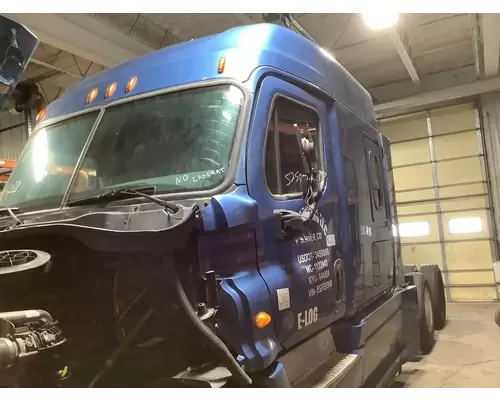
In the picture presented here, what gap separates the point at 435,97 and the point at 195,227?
579 cm

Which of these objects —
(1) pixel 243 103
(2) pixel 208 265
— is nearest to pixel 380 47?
(1) pixel 243 103

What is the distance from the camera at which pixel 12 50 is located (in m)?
2.10

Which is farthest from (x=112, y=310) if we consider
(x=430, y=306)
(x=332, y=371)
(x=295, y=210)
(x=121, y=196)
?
(x=430, y=306)

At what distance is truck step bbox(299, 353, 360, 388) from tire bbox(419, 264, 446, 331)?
8.79ft

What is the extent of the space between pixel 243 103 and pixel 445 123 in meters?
5.85

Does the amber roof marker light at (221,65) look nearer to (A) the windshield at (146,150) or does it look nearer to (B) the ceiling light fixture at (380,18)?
(A) the windshield at (146,150)

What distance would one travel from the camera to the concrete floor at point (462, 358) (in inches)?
121

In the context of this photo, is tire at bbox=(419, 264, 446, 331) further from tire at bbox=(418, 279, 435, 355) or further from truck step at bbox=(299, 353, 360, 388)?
truck step at bbox=(299, 353, 360, 388)

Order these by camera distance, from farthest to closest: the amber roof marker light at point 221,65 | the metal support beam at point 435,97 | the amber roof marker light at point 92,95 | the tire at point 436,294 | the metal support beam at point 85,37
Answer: the metal support beam at point 435,97 < the tire at point 436,294 < the metal support beam at point 85,37 < the amber roof marker light at point 92,95 < the amber roof marker light at point 221,65

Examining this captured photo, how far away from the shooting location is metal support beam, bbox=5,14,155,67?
131 inches

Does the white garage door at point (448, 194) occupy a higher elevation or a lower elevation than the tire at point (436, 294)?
higher

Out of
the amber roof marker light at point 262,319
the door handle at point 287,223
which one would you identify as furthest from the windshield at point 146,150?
the amber roof marker light at point 262,319

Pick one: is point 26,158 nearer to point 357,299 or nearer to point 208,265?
point 208,265

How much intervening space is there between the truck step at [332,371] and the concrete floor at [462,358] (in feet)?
2.15
